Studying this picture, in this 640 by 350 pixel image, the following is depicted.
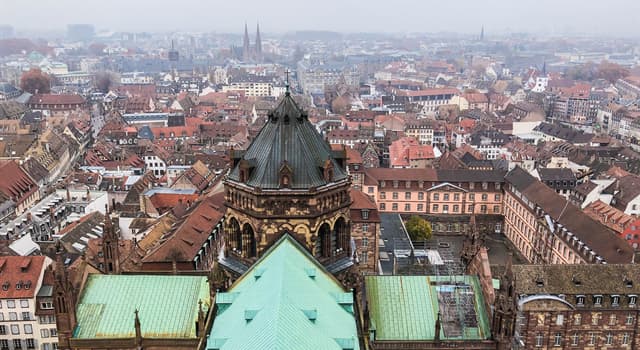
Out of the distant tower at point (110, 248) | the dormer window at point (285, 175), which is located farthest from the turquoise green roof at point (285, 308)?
the distant tower at point (110, 248)

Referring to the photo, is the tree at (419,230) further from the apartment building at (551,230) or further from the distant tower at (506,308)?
the distant tower at (506,308)

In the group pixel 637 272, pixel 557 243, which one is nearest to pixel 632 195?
pixel 557 243

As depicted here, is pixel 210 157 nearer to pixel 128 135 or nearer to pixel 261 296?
pixel 128 135

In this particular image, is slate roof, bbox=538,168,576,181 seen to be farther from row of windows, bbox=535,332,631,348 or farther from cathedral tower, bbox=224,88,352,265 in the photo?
cathedral tower, bbox=224,88,352,265

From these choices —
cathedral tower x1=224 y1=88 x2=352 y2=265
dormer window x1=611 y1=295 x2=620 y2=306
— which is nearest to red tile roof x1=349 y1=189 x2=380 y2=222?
dormer window x1=611 y1=295 x2=620 y2=306

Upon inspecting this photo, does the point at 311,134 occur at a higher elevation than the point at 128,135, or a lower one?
higher

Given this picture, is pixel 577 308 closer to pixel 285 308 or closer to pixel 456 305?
pixel 456 305

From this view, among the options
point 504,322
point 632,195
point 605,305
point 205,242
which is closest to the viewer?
point 504,322
